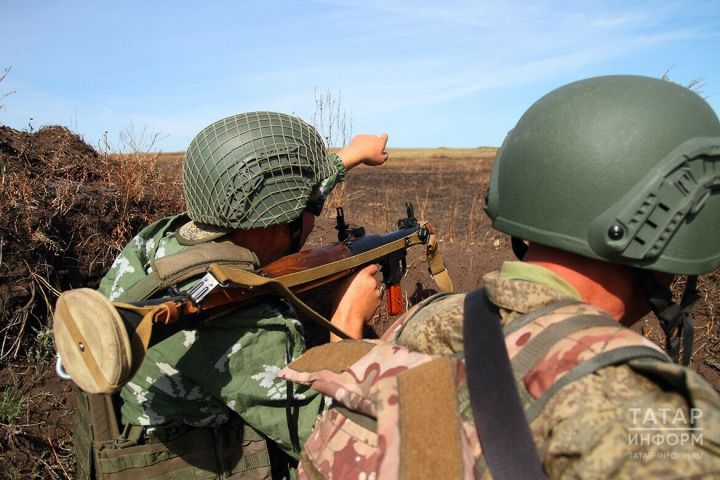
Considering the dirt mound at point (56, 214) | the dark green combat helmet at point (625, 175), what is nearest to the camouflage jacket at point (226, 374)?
the dark green combat helmet at point (625, 175)

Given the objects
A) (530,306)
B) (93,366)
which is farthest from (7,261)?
(530,306)

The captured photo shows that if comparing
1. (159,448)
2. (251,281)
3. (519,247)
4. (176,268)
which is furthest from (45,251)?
(519,247)

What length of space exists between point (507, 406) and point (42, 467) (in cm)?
A: 365

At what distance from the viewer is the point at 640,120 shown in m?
1.58

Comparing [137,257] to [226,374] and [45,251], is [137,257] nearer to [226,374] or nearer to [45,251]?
[226,374]

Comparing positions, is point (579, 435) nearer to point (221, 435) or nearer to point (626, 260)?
point (626, 260)

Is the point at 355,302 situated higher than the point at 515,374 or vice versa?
the point at 515,374

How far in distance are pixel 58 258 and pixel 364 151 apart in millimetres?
2630

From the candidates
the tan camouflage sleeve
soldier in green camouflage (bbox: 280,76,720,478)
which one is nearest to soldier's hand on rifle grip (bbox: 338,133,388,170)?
soldier in green camouflage (bbox: 280,76,720,478)

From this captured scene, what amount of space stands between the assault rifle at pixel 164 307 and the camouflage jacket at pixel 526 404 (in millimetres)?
558

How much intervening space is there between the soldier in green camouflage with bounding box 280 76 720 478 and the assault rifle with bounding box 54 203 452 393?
1.82 ft

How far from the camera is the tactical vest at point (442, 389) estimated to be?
1.26 meters

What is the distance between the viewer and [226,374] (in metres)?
2.60

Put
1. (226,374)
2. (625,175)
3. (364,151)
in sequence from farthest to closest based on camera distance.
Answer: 1. (364,151)
2. (226,374)
3. (625,175)
